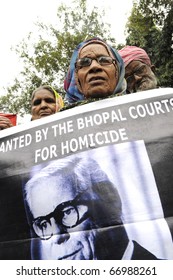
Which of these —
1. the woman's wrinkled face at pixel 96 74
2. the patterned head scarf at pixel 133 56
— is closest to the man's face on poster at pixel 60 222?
the woman's wrinkled face at pixel 96 74

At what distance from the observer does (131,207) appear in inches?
42.0

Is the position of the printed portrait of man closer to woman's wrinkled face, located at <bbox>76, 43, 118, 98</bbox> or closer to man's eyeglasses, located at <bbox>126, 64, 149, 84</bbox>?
woman's wrinkled face, located at <bbox>76, 43, 118, 98</bbox>

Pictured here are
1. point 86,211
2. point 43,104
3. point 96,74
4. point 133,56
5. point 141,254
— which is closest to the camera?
point 141,254

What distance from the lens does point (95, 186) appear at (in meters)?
1.13

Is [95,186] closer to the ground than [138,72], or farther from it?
closer to the ground

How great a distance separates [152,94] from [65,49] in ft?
47.8

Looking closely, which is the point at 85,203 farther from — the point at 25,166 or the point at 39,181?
the point at 25,166

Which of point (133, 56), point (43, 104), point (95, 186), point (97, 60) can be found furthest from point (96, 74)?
point (133, 56)

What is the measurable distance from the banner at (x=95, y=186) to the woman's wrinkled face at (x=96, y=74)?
12.8 inches

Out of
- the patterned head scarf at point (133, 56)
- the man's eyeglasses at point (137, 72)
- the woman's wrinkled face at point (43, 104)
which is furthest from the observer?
the patterned head scarf at point (133, 56)

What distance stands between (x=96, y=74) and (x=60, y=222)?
863mm

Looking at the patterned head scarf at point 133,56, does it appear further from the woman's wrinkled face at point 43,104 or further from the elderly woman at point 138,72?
the woman's wrinkled face at point 43,104

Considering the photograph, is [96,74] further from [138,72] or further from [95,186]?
[138,72]

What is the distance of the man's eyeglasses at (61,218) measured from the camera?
110cm
